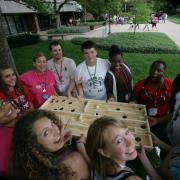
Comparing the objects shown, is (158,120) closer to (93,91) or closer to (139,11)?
(93,91)

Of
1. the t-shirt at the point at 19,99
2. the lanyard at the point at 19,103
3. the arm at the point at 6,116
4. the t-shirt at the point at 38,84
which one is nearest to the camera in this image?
the arm at the point at 6,116

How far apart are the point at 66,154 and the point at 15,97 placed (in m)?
1.85

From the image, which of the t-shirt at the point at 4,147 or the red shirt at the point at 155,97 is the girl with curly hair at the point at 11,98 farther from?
the red shirt at the point at 155,97

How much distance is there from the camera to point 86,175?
216cm

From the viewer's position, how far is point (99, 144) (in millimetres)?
2027

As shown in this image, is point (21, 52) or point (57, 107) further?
point (21, 52)

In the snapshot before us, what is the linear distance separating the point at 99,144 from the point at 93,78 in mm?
2448

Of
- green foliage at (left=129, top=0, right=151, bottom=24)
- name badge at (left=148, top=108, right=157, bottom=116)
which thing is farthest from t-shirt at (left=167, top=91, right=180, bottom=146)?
green foliage at (left=129, top=0, right=151, bottom=24)

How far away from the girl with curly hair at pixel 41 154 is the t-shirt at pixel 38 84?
A: 6.39 ft

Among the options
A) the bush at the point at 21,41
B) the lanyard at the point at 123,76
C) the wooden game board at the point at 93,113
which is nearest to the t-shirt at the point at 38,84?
the wooden game board at the point at 93,113

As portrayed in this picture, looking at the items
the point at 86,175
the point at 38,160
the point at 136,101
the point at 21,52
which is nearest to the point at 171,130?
the point at 136,101

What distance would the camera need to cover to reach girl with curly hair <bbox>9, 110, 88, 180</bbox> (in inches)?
77.7

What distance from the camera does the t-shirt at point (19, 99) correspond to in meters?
3.50

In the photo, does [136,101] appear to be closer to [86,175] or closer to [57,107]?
[57,107]
